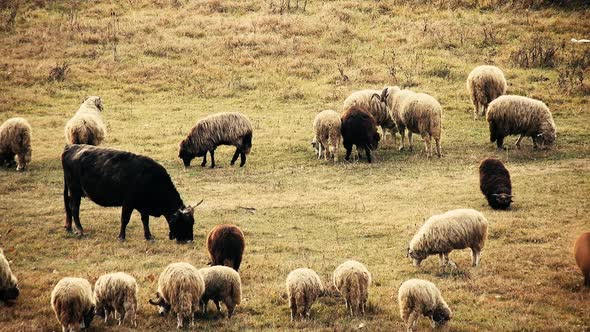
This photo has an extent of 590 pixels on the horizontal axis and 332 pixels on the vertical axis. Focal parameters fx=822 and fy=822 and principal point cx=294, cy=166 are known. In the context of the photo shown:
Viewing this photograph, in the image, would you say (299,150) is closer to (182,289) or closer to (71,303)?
(182,289)

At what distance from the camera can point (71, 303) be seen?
11102 millimetres

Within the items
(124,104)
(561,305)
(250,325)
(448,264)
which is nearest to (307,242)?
(448,264)

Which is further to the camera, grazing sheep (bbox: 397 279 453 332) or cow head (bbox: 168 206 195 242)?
cow head (bbox: 168 206 195 242)

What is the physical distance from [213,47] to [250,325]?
901 inches

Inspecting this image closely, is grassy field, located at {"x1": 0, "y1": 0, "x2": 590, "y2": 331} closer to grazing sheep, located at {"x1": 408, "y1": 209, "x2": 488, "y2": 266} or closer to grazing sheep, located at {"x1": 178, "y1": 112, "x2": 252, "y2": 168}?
grazing sheep, located at {"x1": 408, "y1": 209, "x2": 488, "y2": 266}

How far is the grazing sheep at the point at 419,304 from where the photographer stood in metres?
11.3

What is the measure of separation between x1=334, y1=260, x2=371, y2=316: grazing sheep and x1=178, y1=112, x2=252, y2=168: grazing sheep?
10.6 metres

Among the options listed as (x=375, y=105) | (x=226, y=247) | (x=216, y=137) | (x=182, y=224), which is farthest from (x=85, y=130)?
(x=226, y=247)

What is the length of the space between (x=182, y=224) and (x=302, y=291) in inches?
185

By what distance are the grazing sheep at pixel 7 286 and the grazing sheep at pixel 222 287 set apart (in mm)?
2965

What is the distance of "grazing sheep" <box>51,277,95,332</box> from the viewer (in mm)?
11102

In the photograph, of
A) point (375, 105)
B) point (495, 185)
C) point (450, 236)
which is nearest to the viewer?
point (450, 236)

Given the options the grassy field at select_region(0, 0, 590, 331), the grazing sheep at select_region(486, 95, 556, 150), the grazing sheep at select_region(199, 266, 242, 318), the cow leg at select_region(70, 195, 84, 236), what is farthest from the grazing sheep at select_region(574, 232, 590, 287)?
the grazing sheep at select_region(486, 95, 556, 150)

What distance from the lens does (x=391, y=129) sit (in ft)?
80.6
